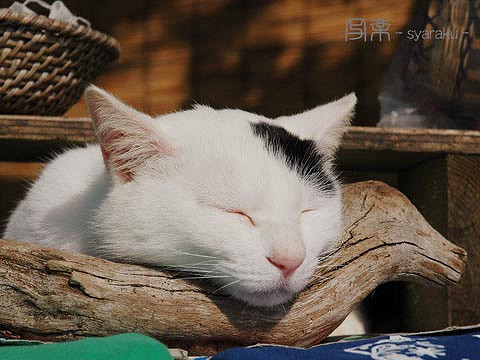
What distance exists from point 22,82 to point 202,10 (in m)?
1.28

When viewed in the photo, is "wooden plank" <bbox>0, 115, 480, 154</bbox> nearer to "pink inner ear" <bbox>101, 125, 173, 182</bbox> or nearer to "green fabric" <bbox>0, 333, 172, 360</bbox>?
"pink inner ear" <bbox>101, 125, 173, 182</bbox>

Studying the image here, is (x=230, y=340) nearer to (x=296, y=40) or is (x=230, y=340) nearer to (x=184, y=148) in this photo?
(x=184, y=148)

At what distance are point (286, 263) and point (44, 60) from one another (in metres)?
1.56

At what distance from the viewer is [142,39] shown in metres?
3.31

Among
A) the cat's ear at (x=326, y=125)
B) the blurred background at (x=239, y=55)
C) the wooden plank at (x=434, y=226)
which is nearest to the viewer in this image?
the cat's ear at (x=326, y=125)

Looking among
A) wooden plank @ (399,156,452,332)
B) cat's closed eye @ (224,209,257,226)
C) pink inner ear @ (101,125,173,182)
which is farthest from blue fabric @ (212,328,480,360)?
wooden plank @ (399,156,452,332)

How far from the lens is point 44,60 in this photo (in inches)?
92.3

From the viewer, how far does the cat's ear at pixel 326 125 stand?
167 centimetres

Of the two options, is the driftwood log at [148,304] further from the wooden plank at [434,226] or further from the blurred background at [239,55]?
the blurred background at [239,55]

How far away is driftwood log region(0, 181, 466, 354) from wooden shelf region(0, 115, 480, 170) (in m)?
0.68

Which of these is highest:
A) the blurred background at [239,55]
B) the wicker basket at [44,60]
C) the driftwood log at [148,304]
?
the blurred background at [239,55]

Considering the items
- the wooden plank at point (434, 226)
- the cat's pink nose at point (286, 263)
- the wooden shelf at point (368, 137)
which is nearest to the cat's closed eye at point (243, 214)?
the cat's pink nose at point (286, 263)

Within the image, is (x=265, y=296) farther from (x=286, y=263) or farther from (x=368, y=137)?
(x=368, y=137)

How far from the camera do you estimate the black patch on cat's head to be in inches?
58.8
